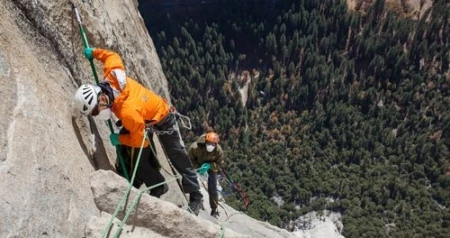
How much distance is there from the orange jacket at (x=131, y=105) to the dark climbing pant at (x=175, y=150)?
680mm

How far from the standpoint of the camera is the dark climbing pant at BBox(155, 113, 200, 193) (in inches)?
318

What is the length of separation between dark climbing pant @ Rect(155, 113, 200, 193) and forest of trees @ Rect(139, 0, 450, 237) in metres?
39.9

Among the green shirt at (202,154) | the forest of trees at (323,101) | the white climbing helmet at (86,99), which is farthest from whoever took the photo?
the forest of trees at (323,101)

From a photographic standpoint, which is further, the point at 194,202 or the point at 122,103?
the point at 194,202

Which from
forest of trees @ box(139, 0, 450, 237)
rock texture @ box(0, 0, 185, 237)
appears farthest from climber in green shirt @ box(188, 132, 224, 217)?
forest of trees @ box(139, 0, 450, 237)

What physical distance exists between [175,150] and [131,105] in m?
2.24

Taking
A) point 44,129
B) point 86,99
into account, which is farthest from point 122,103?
point 44,129

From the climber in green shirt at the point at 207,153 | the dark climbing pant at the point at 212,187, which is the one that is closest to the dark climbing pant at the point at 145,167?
the climber in green shirt at the point at 207,153

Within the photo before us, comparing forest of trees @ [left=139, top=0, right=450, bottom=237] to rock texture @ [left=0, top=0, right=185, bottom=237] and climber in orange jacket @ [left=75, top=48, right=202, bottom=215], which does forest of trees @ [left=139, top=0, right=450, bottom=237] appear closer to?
climber in orange jacket @ [left=75, top=48, right=202, bottom=215]

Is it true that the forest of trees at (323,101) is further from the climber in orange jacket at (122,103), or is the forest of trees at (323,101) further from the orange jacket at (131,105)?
the orange jacket at (131,105)

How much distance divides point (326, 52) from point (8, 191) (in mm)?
57593

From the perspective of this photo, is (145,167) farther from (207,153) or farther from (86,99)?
(207,153)

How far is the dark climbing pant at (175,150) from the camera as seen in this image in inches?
318

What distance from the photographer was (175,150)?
859cm
